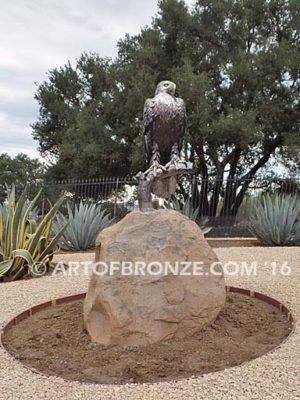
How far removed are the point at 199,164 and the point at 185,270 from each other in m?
→ 14.3

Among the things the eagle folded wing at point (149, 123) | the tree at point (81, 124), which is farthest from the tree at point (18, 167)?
the eagle folded wing at point (149, 123)

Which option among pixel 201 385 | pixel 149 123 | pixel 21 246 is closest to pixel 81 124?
pixel 21 246

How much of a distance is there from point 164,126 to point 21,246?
300 cm

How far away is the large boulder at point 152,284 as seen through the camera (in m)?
3.66

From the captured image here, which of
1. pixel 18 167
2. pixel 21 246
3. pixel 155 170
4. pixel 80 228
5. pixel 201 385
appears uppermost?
pixel 18 167

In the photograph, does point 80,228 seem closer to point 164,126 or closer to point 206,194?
point 164,126

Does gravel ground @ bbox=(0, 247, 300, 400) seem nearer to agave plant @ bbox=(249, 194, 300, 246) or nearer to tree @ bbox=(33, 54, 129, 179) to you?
agave plant @ bbox=(249, 194, 300, 246)

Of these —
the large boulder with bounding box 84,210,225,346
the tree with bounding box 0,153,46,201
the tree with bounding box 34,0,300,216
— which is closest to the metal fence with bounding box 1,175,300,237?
the tree with bounding box 34,0,300,216

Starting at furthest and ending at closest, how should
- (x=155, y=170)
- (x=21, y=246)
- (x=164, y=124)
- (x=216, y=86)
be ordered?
(x=216, y=86), (x=21, y=246), (x=164, y=124), (x=155, y=170)

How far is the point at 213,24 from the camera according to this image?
55.7 feet

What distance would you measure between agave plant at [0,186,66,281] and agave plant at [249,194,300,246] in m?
4.97

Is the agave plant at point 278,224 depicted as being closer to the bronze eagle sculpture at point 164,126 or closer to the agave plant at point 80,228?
the agave plant at point 80,228

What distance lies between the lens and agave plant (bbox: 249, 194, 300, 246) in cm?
979

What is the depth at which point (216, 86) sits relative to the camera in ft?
55.4
